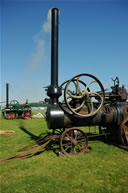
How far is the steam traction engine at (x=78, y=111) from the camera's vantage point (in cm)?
634

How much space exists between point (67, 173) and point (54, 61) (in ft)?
14.7

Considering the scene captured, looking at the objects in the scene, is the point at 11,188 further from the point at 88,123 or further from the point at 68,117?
the point at 88,123

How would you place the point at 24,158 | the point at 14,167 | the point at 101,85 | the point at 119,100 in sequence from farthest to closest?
1. the point at 119,100
2. the point at 101,85
3. the point at 24,158
4. the point at 14,167

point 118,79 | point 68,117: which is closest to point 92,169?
point 68,117

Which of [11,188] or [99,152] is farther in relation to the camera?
[99,152]

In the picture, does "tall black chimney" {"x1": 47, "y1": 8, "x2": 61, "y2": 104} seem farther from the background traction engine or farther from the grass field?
the background traction engine

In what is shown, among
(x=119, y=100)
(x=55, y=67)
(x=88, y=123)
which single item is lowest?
(x=88, y=123)

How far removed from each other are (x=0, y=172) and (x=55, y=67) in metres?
4.41

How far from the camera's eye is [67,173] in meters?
4.68

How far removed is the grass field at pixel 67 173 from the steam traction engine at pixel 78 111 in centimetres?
72

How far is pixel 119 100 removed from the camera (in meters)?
7.89

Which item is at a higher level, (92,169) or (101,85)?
(101,85)

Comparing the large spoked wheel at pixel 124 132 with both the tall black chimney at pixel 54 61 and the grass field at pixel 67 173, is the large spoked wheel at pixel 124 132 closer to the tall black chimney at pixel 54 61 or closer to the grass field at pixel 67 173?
the grass field at pixel 67 173

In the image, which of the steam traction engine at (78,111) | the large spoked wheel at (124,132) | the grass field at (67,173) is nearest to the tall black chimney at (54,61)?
the steam traction engine at (78,111)
